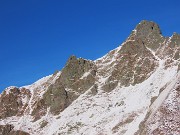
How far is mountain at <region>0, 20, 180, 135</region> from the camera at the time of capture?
91000 mm

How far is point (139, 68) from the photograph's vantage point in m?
113

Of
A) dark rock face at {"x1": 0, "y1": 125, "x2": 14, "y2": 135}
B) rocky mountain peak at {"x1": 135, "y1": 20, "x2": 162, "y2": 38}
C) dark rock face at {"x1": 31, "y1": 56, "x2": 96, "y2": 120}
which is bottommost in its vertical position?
dark rock face at {"x1": 0, "y1": 125, "x2": 14, "y2": 135}

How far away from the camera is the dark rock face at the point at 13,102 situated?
12350 centimetres

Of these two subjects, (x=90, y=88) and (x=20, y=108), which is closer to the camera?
(x=90, y=88)

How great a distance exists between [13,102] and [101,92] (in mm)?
38067

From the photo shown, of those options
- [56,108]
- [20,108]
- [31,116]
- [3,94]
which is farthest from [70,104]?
[3,94]

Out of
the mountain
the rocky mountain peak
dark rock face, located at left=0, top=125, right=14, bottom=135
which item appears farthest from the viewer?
the rocky mountain peak

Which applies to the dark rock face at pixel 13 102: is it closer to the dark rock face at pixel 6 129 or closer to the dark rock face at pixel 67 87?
the dark rock face at pixel 67 87

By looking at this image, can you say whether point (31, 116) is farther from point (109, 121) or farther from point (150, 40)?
point (150, 40)

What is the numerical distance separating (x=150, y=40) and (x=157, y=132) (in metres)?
113

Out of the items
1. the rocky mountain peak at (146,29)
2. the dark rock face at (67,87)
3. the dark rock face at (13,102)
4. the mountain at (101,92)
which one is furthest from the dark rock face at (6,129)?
the rocky mountain peak at (146,29)

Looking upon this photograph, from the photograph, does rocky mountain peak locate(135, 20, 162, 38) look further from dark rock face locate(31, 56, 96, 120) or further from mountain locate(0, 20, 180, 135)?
dark rock face locate(31, 56, 96, 120)

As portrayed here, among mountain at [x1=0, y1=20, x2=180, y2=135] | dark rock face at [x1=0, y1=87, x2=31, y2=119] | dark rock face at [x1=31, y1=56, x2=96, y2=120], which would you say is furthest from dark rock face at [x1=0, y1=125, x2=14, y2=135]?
dark rock face at [x1=0, y1=87, x2=31, y2=119]

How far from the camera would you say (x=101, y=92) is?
112 m
